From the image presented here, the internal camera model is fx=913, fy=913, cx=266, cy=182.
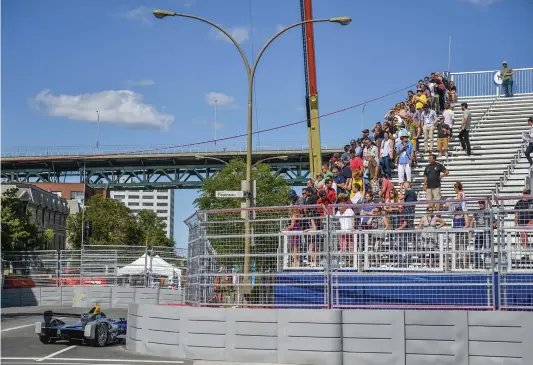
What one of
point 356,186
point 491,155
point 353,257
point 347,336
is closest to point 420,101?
point 491,155

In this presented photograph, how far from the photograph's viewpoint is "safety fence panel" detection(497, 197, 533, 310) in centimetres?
1380

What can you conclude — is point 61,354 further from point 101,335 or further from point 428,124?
point 428,124

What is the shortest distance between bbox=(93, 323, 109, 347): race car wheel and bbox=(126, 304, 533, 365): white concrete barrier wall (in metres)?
2.41

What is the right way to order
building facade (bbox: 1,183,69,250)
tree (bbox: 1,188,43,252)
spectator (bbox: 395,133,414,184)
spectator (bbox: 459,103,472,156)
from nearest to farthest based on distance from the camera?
spectator (bbox: 395,133,414,184), spectator (bbox: 459,103,472,156), tree (bbox: 1,188,43,252), building facade (bbox: 1,183,69,250)

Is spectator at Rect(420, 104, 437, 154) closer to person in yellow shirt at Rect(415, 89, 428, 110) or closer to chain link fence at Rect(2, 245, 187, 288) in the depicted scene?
person in yellow shirt at Rect(415, 89, 428, 110)

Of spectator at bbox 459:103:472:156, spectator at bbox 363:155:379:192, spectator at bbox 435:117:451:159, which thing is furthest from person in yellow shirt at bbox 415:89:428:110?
spectator at bbox 363:155:379:192

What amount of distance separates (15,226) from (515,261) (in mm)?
54474

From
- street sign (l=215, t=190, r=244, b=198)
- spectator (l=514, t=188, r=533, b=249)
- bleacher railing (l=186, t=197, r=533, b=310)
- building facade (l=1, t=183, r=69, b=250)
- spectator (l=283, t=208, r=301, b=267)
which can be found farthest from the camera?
building facade (l=1, t=183, r=69, b=250)

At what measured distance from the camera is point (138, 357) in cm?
1619

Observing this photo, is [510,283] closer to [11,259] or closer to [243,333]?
[243,333]

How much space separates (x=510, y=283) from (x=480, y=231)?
2.97ft

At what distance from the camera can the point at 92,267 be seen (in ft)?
127

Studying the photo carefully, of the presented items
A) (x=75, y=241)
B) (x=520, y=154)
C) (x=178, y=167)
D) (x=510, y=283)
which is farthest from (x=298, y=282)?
(x=178, y=167)

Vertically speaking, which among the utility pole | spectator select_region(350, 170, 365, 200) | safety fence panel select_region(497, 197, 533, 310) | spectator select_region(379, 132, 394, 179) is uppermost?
the utility pole
